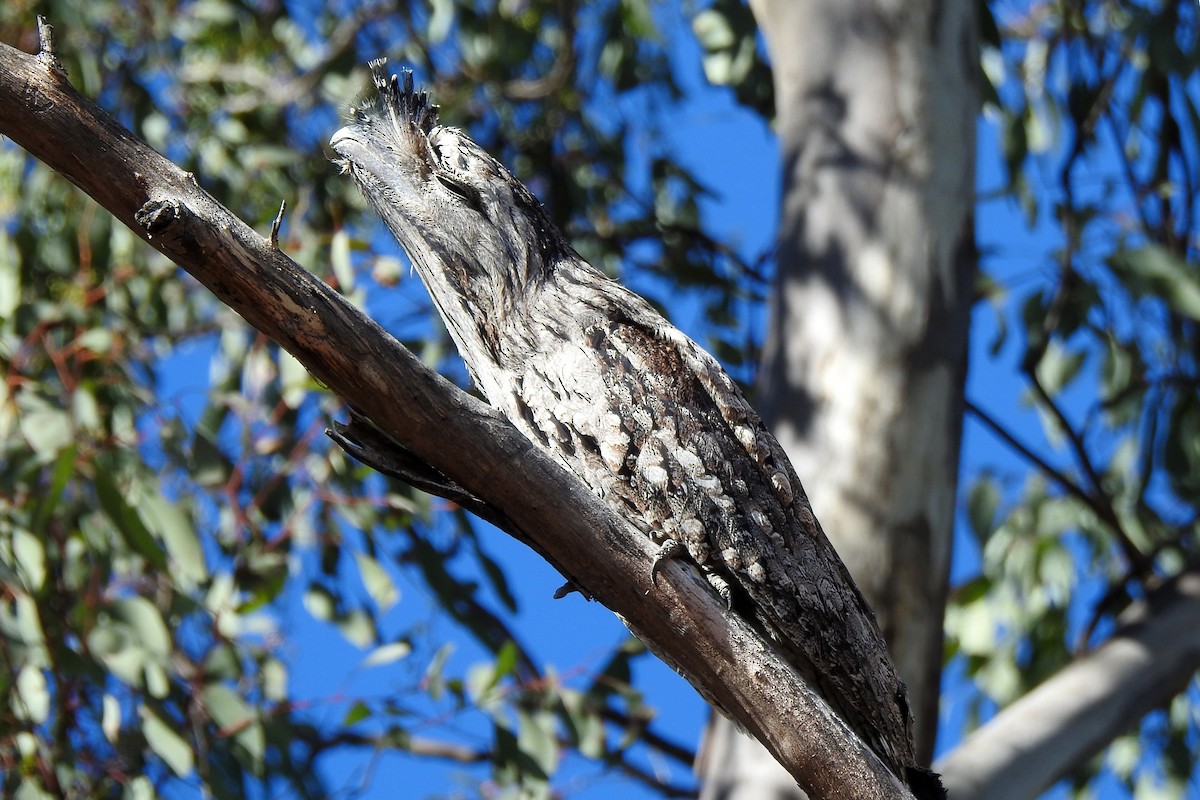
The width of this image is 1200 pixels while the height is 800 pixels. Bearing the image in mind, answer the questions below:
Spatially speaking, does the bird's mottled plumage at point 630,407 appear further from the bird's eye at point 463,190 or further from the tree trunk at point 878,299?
the tree trunk at point 878,299

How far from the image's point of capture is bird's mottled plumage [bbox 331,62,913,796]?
1.83 m

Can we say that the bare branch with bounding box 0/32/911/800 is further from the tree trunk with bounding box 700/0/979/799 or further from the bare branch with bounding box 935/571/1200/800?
the bare branch with bounding box 935/571/1200/800

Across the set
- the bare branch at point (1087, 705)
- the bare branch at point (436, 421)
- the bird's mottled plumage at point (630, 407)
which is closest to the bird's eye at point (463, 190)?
Answer: the bird's mottled plumage at point (630, 407)

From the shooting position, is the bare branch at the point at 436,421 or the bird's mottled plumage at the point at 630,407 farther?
the bird's mottled plumage at the point at 630,407

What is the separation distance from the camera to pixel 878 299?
287cm

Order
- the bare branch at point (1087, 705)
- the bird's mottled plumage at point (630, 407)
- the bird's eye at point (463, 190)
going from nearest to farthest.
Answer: the bird's mottled plumage at point (630, 407)
the bird's eye at point (463, 190)
the bare branch at point (1087, 705)

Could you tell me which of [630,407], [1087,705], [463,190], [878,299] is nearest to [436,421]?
[630,407]

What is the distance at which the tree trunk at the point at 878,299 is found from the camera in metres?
2.69

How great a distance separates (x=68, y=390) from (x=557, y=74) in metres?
2.59

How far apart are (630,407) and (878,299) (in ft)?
3.87

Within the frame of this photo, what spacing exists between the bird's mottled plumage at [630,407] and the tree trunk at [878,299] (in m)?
0.76

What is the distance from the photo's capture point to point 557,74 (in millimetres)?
Result: 5230

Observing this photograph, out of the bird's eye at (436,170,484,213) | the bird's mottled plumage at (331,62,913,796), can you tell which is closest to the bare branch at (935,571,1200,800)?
the bird's mottled plumage at (331,62,913,796)

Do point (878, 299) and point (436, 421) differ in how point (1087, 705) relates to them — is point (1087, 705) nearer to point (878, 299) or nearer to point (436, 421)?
point (878, 299)
